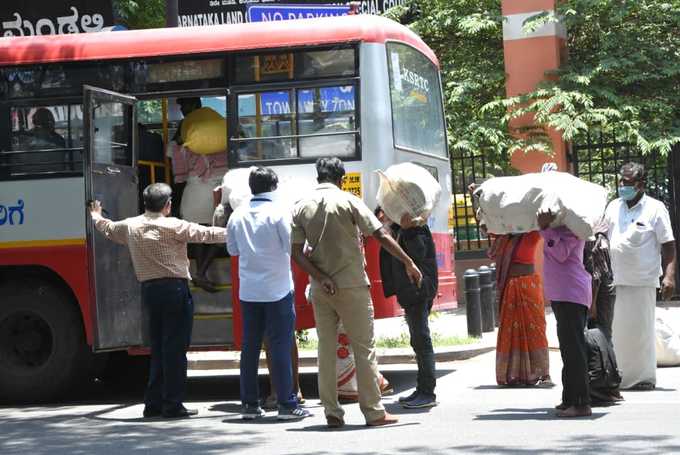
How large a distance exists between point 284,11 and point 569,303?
6611 millimetres

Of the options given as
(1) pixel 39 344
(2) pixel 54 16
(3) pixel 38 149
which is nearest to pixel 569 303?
(1) pixel 39 344

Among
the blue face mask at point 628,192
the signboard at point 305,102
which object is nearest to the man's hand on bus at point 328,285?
the signboard at point 305,102

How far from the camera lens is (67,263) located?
437 inches

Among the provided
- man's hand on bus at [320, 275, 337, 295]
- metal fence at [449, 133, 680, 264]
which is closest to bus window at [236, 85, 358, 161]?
man's hand on bus at [320, 275, 337, 295]

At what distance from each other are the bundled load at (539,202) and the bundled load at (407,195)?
497 mm

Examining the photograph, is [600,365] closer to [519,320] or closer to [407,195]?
[519,320]

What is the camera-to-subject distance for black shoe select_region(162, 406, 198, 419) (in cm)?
973

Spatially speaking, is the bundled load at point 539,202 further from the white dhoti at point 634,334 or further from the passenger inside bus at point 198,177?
the passenger inside bus at point 198,177

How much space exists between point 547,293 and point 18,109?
17.9 ft

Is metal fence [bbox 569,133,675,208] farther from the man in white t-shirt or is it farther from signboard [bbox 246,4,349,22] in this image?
the man in white t-shirt

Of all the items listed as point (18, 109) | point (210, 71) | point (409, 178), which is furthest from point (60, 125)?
point (409, 178)

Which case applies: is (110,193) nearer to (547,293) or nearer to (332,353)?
(332,353)

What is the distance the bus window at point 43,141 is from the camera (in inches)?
443

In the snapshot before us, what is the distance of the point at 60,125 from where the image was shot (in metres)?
11.4
